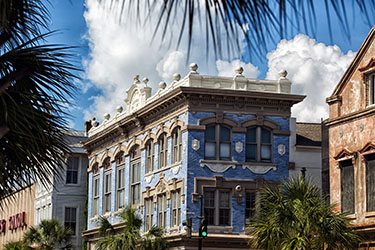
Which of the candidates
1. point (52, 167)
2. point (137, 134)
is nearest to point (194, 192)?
point (137, 134)

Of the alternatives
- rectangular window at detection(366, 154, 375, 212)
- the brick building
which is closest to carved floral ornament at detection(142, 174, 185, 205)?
the brick building

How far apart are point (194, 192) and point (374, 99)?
51.5 feet

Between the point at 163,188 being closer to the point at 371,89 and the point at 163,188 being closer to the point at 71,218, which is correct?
the point at 371,89

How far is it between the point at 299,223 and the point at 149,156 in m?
25.6

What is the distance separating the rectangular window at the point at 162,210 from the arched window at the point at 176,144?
2583mm

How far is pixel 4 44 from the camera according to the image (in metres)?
Result: 9.41

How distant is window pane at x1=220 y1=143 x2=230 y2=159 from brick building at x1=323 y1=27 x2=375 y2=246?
40.8 feet

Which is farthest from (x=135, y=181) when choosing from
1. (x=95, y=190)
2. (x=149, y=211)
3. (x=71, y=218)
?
(x=71, y=218)

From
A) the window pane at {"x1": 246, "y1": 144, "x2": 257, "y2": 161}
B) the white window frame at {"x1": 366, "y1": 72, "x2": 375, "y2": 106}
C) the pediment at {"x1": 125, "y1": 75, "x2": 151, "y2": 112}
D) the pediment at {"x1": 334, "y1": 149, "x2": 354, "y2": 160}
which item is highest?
the pediment at {"x1": 125, "y1": 75, "x2": 151, "y2": 112}

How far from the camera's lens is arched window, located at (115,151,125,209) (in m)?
58.2

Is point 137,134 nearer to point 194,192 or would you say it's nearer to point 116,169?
point 116,169

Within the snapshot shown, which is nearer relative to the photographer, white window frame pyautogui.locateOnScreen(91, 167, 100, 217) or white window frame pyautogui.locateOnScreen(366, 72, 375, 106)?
white window frame pyautogui.locateOnScreen(366, 72, 375, 106)

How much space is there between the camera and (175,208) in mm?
49500

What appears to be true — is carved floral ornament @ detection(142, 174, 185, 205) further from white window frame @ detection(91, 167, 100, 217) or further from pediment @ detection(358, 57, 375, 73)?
pediment @ detection(358, 57, 375, 73)
